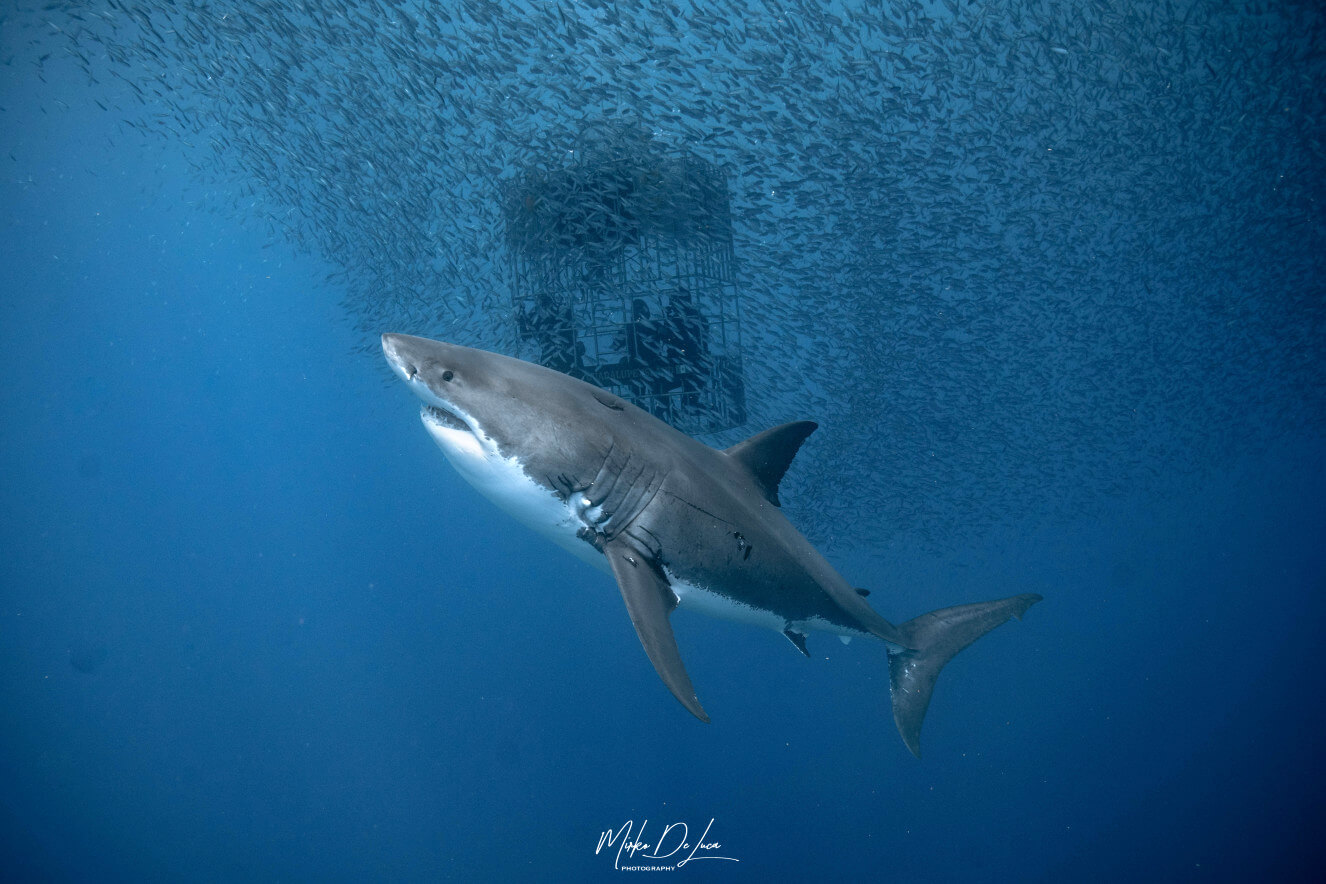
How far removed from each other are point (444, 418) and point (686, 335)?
3.75 metres

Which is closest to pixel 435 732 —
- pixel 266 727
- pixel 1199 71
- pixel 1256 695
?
pixel 266 727

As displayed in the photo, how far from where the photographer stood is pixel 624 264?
23.0ft

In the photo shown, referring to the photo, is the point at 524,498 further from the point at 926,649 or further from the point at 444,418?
the point at 926,649

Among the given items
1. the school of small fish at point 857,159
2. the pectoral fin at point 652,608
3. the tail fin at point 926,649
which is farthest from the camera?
the school of small fish at point 857,159

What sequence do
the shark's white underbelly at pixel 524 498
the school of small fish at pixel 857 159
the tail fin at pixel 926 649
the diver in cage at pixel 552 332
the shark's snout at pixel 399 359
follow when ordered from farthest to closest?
the school of small fish at pixel 857 159
the diver in cage at pixel 552 332
the tail fin at pixel 926 649
the shark's white underbelly at pixel 524 498
the shark's snout at pixel 399 359

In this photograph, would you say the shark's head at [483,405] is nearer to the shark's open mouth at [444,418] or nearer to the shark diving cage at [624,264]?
the shark's open mouth at [444,418]

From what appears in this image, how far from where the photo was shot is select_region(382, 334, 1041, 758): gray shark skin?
302 cm

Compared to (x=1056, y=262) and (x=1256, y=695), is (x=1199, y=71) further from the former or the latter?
(x=1256, y=695)

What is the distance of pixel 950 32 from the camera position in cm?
889

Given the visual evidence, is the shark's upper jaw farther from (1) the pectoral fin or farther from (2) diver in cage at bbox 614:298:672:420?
(2) diver in cage at bbox 614:298:672:420

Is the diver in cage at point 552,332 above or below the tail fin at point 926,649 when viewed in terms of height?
above

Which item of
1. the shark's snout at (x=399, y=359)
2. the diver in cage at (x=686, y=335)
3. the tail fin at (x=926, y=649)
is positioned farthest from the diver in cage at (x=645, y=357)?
the tail fin at (x=926, y=649)

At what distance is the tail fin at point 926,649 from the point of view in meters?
5.98

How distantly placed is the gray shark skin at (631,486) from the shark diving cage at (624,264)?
8.20ft
